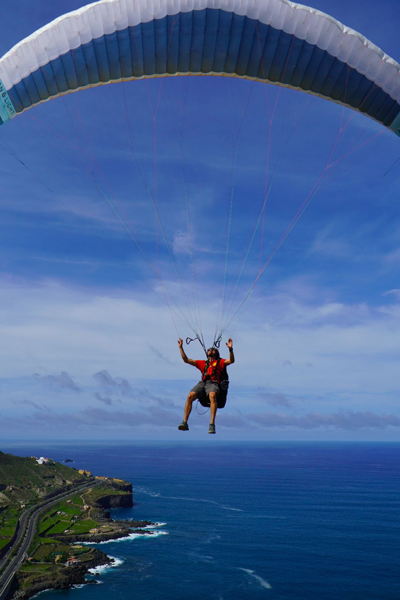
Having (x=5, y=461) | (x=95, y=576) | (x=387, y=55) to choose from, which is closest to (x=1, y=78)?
(x=387, y=55)

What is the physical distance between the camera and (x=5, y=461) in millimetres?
82250

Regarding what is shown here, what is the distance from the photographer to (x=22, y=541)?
4891 cm

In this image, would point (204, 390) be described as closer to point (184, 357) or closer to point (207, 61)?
point (184, 357)

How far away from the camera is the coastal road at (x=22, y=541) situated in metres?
38.9

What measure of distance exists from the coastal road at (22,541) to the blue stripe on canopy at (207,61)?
39876 millimetres

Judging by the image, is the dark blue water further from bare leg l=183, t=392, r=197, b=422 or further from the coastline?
bare leg l=183, t=392, r=197, b=422

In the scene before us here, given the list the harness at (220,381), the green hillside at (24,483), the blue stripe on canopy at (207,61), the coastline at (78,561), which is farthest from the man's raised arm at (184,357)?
the green hillside at (24,483)

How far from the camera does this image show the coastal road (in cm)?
3888

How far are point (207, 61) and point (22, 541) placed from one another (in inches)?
2092

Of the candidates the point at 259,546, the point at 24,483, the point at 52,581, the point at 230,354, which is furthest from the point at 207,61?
the point at 24,483

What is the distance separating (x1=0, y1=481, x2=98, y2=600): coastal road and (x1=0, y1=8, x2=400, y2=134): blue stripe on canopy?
39876 millimetres

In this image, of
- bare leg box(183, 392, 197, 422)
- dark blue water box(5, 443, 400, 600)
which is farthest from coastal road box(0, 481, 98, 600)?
bare leg box(183, 392, 197, 422)

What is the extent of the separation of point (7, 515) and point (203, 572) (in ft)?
103

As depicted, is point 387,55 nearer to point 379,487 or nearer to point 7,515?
point 7,515
